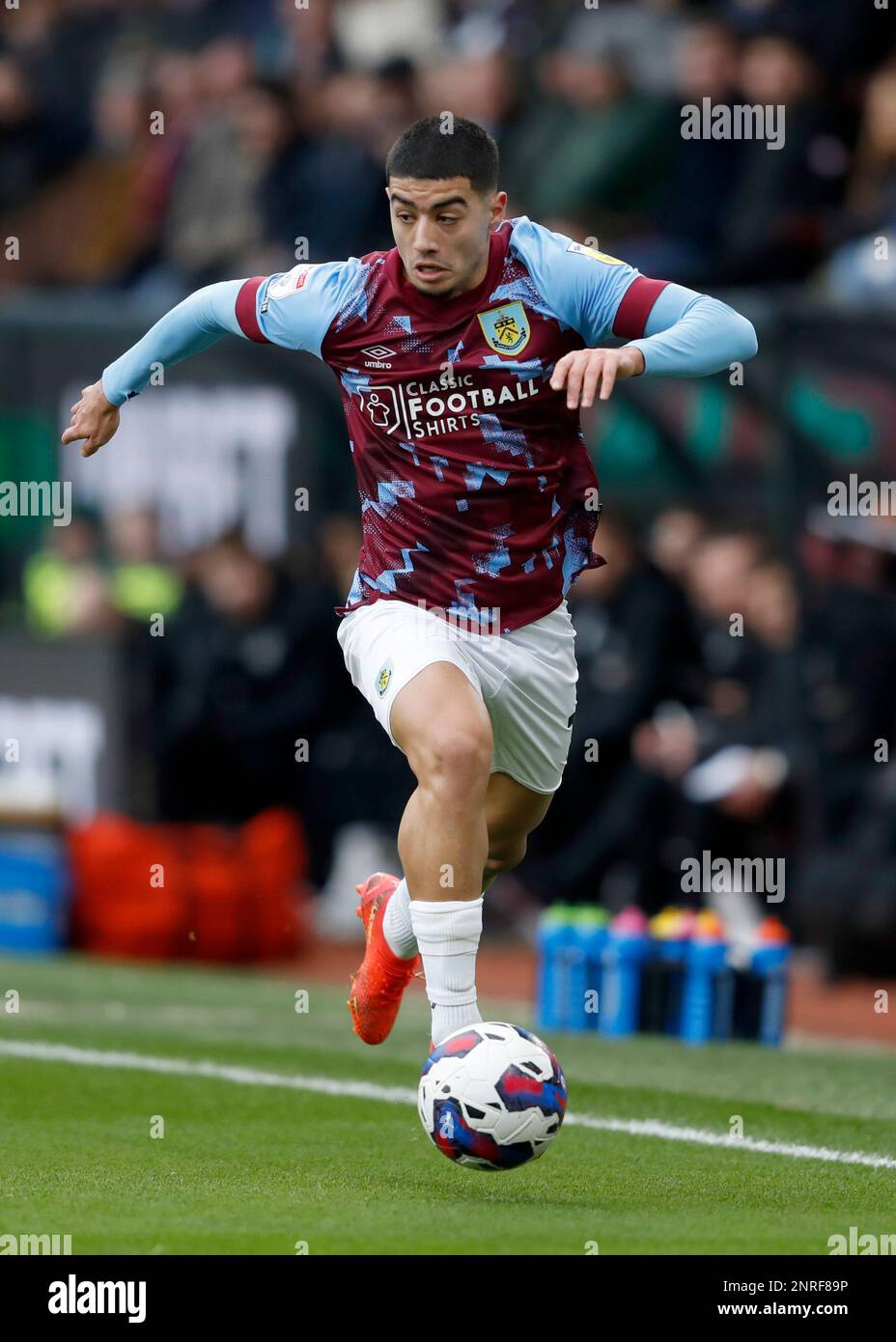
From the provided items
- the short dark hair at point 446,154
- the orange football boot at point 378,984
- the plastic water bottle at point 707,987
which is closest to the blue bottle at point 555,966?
the plastic water bottle at point 707,987

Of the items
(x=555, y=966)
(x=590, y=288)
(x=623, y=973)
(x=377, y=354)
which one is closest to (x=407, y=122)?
(x=555, y=966)

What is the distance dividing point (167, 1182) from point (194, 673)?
8866mm

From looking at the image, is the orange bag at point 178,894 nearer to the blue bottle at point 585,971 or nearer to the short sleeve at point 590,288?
the blue bottle at point 585,971

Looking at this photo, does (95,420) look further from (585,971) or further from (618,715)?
(618,715)

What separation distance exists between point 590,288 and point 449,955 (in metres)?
1.83

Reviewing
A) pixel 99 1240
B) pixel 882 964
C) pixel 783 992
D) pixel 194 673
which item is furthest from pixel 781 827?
pixel 99 1240

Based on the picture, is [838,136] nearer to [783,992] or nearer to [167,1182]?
[783,992]

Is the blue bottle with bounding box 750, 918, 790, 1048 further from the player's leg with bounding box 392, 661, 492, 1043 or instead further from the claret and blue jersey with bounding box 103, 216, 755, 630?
the player's leg with bounding box 392, 661, 492, 1043

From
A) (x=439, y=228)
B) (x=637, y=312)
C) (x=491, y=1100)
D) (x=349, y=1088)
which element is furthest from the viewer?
(x=349, y=1088)

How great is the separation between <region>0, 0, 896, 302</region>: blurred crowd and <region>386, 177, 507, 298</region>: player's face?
663 centimetres

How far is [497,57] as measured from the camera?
15.5 meters

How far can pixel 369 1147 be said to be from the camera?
659 cm

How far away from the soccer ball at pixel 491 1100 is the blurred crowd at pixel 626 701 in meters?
5.91

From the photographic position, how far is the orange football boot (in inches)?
271
